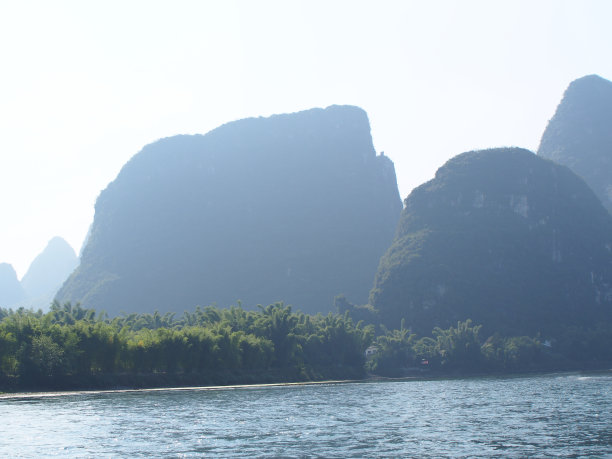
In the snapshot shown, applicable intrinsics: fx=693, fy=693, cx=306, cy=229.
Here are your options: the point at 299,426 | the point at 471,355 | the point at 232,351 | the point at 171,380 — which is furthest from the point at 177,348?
the point at 471,355

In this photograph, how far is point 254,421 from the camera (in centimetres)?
4916

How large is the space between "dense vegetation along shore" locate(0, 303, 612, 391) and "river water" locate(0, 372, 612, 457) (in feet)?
24.2

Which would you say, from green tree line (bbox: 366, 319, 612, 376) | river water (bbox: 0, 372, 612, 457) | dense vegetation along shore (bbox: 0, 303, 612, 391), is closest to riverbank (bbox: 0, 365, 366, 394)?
dense vegetation along shore (bbox: 0, 303, 612, 391)

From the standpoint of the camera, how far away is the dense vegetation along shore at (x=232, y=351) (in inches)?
2904

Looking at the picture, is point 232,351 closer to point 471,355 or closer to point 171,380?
point 171,380

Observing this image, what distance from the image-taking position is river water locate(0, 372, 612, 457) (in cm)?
3634

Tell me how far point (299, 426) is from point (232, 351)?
A: 51.6 metres

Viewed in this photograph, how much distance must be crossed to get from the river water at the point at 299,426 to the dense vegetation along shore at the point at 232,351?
738cm

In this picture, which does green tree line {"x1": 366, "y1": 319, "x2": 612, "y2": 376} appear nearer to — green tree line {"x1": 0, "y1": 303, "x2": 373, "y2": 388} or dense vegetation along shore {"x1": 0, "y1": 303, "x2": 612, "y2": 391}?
dense vegetation along shore {"x1": 0, "y1": 303, "x2": 612, "y2": 391}

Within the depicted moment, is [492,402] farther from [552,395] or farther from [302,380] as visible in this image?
[302,380]

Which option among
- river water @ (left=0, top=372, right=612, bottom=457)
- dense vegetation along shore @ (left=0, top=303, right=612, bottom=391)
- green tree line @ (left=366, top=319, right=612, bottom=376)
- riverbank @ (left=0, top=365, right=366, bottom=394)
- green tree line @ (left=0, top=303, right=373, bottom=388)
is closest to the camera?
river water @ (left=0, top=372, right=612, bottom=457)

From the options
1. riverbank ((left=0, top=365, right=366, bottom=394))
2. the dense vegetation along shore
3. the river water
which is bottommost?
the river water

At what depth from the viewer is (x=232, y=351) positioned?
318 ft

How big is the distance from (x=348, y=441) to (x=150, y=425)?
45.9 ft
